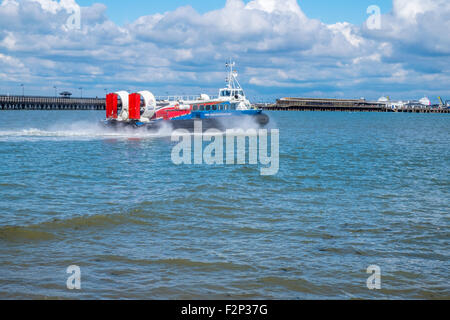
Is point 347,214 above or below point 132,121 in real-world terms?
below

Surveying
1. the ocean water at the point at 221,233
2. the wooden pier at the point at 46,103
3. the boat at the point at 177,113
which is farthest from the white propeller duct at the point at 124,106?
the wooden pier at the point at 46,103

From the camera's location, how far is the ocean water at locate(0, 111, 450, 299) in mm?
7703

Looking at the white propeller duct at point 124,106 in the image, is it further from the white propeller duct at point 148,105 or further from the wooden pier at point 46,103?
the wooden pier at point 46,103

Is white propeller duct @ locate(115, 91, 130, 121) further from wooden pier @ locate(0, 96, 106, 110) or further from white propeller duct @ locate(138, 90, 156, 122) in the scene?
wooden pier @ locate(0, 96, 106, 110)

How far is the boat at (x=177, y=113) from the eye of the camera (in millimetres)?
40469

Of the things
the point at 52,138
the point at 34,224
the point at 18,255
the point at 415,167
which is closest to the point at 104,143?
the point at 52,138

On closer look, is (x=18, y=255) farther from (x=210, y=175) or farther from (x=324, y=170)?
(x=324, y=170)

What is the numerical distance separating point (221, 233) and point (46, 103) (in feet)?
423

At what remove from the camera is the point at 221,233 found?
1070 centimetres

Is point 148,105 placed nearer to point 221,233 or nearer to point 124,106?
point 124,106

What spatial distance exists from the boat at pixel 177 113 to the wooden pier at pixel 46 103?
88638 millimetres

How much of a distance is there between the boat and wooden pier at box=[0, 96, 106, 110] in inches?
3490
